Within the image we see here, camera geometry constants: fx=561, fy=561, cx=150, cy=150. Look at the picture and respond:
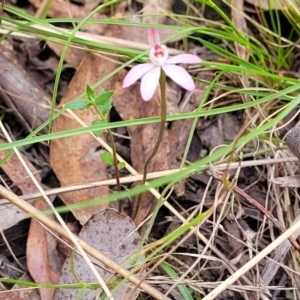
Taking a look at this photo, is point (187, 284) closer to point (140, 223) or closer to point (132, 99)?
point (140, 223)

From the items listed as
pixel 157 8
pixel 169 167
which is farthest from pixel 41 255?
Answer: pixel 157 8

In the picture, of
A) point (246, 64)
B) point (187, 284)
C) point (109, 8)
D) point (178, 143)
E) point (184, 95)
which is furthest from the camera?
point (109, 8)

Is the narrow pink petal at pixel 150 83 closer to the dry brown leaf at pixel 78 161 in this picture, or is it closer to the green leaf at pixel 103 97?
the green leaf at pixel 103 97

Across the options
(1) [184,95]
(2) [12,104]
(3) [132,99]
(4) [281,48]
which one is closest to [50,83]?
(2) [12,104]

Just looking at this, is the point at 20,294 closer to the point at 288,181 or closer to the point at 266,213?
the point at 266,213

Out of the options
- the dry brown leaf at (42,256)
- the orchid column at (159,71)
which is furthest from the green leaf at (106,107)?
the dry brown leaf at (42,256)

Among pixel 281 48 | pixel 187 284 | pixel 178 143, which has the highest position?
pixel 281 48
